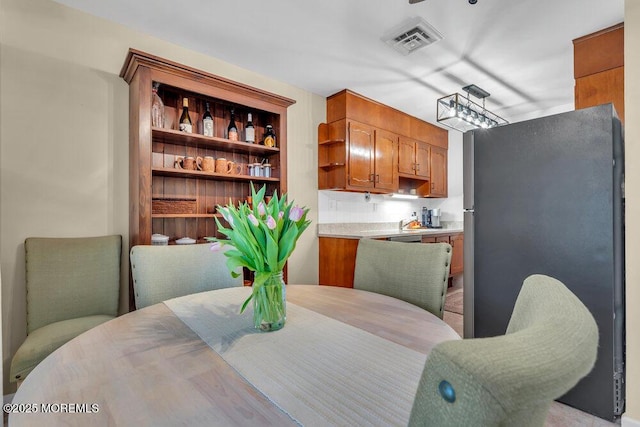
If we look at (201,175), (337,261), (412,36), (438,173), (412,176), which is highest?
(412,36)

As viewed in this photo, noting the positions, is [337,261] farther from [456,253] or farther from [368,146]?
[456,253]

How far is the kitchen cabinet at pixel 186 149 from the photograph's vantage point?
2.03 meters

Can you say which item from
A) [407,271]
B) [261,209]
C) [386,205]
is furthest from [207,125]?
[386,205]

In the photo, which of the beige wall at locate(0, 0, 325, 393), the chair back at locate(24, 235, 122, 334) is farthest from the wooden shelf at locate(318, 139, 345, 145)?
the chair back at locate(24, 235, 122, 334)

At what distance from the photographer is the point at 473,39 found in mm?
2326

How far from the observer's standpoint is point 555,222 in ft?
5.47

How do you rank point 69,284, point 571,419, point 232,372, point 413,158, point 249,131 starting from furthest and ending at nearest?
point 413,158, point 249,131, point 69,284, point 571,419, point 232,372

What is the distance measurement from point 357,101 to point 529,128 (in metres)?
1.97

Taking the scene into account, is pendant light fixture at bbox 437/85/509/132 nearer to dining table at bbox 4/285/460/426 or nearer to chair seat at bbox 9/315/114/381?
dining table at bbox 4/285/460/426

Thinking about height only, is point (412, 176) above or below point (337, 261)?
above

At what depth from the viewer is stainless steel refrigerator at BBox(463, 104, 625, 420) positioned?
1.52 metres

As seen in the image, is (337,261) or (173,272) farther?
(337,261)

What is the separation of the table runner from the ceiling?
196 cm

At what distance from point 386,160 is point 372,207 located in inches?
26.9
